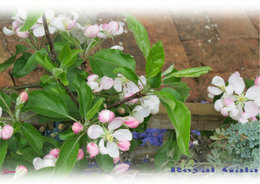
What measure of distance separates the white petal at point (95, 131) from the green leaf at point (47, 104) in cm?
12

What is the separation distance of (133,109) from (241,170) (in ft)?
1.47

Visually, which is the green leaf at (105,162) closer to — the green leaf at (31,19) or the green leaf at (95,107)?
the green leaf at (95,107)

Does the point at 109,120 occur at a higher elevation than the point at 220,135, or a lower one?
higher

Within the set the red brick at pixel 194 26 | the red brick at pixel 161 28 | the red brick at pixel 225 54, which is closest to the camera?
the red brick at pixel 225 54

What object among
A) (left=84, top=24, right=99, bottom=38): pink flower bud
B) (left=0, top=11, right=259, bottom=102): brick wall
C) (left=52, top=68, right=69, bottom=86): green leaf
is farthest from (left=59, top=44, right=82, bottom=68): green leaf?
(left=0, top=11, right=259, bottom=102): brick wall

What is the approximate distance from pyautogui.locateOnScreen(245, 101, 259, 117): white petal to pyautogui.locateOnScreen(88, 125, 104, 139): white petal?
0.48 metres

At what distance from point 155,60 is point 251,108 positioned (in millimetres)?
465

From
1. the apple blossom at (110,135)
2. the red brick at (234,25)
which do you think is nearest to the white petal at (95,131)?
the apple blossom at (110,135)

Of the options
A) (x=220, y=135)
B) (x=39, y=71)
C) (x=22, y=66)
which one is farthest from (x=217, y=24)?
(x=22, y=66)

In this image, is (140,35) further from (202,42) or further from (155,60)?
(202,42)

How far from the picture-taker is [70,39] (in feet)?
3.35

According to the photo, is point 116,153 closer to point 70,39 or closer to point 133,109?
point 133,109

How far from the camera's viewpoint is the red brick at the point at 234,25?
8.69ft

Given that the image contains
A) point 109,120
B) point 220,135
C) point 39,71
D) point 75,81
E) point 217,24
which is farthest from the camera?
point 217,24
